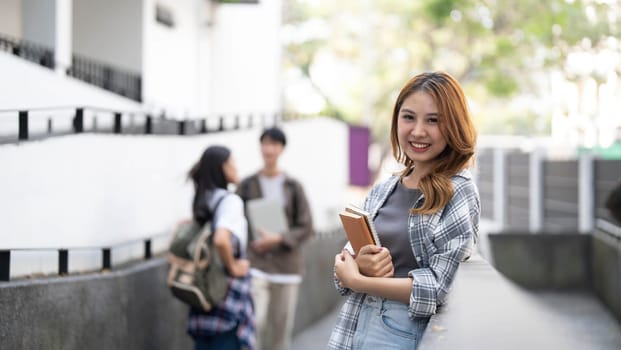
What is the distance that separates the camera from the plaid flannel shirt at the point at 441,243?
3170 mm

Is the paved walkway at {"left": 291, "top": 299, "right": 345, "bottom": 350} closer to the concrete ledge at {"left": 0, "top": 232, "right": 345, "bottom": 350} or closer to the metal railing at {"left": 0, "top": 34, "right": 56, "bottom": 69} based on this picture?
the concrete ledge at {"left": 0, "top": 232, "right": 345, "bottom": 350}

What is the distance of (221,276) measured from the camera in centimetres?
634

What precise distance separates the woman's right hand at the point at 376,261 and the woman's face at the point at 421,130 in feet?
1.15

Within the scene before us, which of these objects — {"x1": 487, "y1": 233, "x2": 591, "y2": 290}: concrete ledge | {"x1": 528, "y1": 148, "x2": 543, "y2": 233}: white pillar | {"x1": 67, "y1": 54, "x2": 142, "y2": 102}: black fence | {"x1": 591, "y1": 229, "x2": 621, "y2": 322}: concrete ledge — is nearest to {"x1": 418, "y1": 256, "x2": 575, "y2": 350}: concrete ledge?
{"x1": 67, "y1": 54, "x2": 142, "y2": 102}: black fence

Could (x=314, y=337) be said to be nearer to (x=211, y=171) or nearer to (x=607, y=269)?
(x=607, y=269)

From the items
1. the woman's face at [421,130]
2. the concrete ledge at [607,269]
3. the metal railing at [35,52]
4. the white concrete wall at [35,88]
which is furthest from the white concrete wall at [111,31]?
the woman's face at [421,130]

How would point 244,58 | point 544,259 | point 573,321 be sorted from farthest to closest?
1. point 244,58
2. point 544,259
3. point 573,321

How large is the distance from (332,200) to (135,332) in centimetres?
1225

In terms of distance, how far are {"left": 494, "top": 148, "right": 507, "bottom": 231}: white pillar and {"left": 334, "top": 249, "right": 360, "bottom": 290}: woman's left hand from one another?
2200 centimetres

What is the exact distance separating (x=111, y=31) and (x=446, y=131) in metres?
10.5


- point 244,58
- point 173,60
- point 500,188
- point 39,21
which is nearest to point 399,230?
point 39,21

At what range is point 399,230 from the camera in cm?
331

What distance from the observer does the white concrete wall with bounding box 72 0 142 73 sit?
13141 mm

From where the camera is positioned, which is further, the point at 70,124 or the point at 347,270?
the point at 70,124
